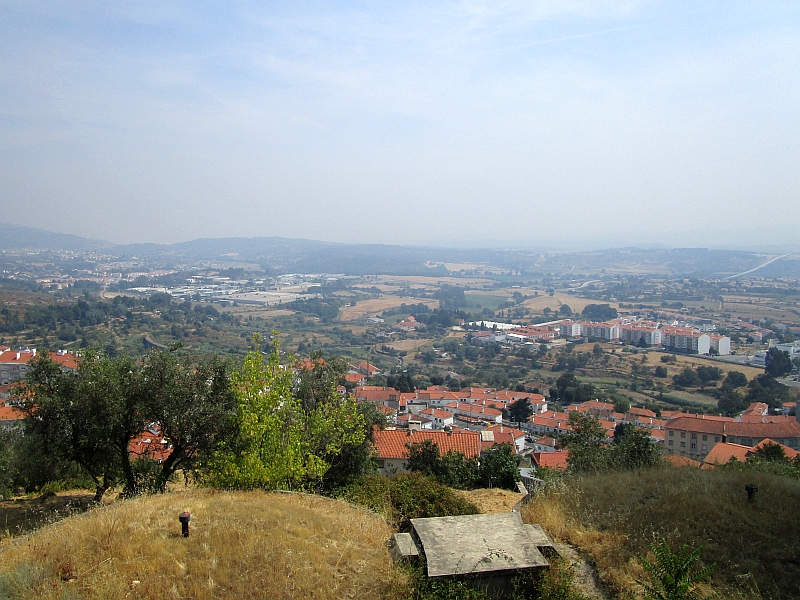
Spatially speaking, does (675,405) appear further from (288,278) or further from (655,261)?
(655,261)

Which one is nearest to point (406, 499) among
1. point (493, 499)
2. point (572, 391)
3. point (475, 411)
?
point (493, 499)

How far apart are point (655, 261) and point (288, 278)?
10508 cm

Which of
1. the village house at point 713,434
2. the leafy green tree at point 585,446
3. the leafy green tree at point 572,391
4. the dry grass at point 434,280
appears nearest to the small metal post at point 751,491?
the leafy green tree at point 585,446

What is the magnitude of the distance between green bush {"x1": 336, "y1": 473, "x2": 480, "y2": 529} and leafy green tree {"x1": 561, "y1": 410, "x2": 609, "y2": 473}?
364cm

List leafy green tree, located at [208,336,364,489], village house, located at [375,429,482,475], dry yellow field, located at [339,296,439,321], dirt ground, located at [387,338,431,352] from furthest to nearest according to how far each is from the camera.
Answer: dry yellow field, located at [339,296,439,321], dirt ground, located at [387,338,431,352], village house, located at [375,429,482,475], leafy green tree, located at [208,336,364,489]

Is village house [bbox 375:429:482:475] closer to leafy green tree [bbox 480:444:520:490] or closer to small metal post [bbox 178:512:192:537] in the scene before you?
leafy green tree [bbox 480:444:520:490]

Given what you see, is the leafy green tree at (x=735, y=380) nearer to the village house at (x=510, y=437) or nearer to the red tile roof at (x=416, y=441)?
the village house at (x=510, y=437)

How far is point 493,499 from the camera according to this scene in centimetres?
963

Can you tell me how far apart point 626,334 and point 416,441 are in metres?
59.5

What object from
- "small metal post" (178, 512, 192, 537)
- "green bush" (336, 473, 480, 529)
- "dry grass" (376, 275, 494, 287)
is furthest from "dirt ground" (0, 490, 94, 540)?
"dry grass" (376, 275, 494, 287)

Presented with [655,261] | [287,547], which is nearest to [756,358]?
[287,547]

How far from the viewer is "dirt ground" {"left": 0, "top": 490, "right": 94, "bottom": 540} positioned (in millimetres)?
8094

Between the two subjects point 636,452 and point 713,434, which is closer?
point 636,452

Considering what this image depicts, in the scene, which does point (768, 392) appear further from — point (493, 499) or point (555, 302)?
point (555, 302)
